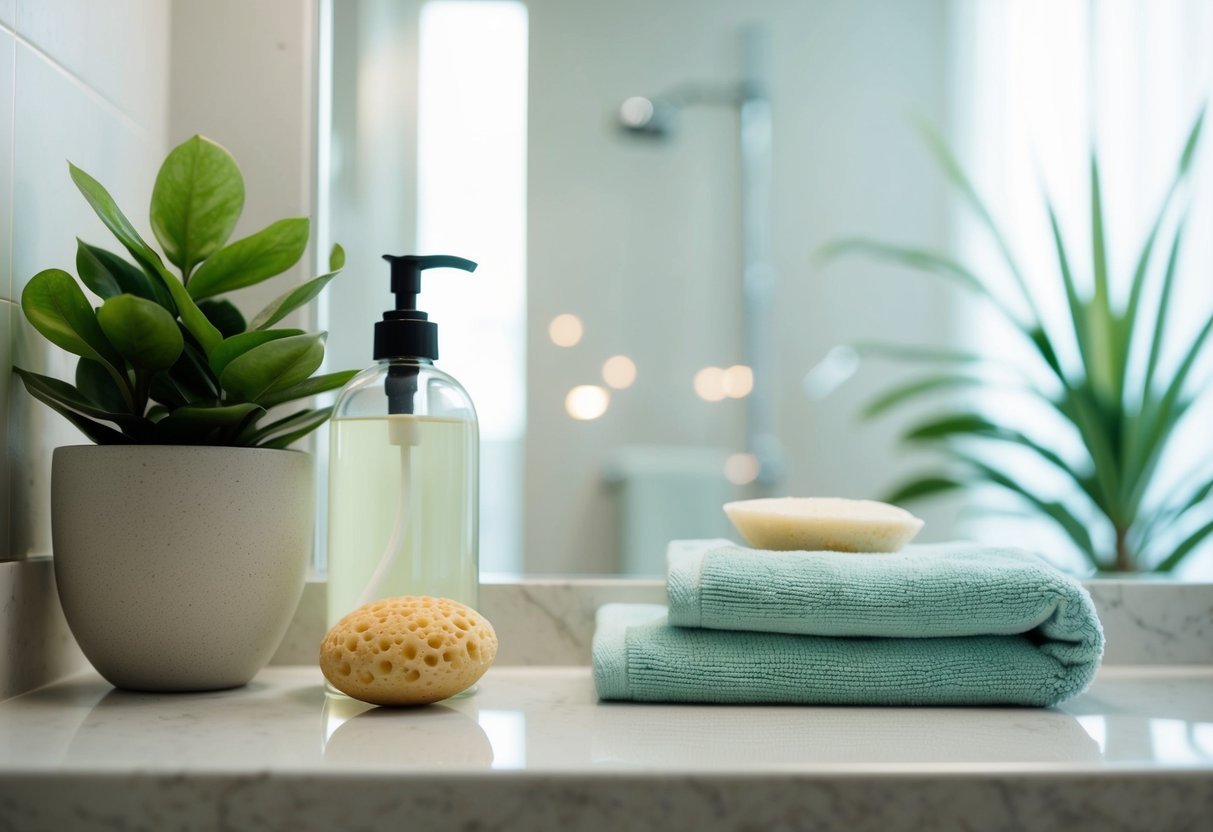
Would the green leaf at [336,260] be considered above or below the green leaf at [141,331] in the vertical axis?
above

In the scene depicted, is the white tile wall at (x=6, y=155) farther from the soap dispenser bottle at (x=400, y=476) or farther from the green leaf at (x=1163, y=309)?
the green leaf at (x=1163, y=309)

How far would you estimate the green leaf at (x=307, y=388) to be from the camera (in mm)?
526

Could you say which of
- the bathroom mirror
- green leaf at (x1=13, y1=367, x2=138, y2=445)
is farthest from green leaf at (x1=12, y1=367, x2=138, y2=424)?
the bathroom mirror

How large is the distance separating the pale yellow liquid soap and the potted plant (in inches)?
0.9

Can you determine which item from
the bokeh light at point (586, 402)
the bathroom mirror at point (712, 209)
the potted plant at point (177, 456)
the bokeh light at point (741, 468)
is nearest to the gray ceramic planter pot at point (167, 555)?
the potted plant at point (177, 456)

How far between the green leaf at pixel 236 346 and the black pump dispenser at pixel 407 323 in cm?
6

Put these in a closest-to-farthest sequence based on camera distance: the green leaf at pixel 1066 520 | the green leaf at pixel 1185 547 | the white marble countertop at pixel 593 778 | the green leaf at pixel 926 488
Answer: the white marble countertop at pixel 593 778
the green leaf at pixel 1185 547
the green leaf at pixel 1066 520
the green leaf at pixel 926 488

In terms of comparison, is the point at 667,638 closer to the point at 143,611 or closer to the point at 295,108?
the point at 143,611

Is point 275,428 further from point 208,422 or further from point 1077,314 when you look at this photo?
point 1077,314

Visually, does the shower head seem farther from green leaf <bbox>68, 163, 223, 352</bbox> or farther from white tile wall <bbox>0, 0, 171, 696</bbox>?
green leaf <bbox>68, 163, 223, 352</bbox>

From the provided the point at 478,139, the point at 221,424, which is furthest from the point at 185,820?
the point at 478,139

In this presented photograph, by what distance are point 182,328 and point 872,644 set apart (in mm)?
381

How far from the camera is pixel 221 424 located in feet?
1.70

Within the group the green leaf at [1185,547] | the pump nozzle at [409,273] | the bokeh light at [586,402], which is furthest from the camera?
the bokeh light at [586,402]
